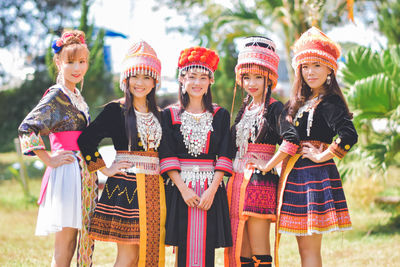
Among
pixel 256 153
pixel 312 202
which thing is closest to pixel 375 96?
pixel 256 153

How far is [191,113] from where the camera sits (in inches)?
129

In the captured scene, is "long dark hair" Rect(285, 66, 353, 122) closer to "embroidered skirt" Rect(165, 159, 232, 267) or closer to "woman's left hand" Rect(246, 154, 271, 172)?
"woman's left hand" Rect(246, 154, 271, 172)

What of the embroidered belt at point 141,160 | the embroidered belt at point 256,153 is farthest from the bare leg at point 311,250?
the embroidered belt at point 141,160

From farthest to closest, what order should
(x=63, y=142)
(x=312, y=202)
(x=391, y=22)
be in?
1. (x=391, y=22)
2. (x=63, y=142)
3. (x=312, y=202)

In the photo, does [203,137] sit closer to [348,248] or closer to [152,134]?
[152,134]

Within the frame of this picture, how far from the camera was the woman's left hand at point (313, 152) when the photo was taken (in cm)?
299

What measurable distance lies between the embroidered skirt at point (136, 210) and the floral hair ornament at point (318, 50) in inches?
52.4

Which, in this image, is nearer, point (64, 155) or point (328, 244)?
point (64, 155)

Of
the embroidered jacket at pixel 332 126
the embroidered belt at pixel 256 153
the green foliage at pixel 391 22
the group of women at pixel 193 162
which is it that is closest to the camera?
the embroidered jacket at pixel 332 126

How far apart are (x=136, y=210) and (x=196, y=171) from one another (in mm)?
515

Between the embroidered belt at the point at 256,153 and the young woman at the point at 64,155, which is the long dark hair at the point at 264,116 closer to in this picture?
the embroidered belt at the point at 256,153

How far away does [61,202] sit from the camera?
3033 millimetres

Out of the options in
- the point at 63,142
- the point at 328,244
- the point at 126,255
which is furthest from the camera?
the point at 328,244

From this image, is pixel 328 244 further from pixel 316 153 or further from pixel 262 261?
pixel 316 153
